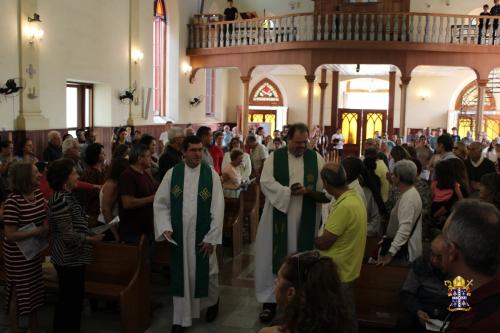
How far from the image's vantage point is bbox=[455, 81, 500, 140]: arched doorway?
21672mm

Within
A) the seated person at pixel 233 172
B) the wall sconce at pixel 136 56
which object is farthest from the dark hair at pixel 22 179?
the wall sconce at pixel 136 56

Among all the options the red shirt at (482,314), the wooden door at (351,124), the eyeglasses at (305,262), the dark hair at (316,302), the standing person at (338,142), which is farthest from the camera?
the wooden door at (351,124)

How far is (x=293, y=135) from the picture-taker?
4.76 m

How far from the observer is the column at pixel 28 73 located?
32.0 ft

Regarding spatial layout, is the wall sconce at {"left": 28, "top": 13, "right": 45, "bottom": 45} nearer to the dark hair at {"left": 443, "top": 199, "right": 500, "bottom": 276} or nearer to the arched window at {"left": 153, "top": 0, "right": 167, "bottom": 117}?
the arched window at {"left": 153, "top": 0, "right": 167, "bottom": 117}

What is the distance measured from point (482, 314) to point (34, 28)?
1016 cm

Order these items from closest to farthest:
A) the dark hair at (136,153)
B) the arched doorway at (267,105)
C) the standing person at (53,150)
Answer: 1. the dark hair at (136,153)
2. the standing person at (53,150)
3. the arched doorway at (267,105)

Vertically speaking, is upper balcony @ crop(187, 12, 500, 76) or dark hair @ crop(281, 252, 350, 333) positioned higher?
upper balcony @ crop(187, 12, 500, 76)

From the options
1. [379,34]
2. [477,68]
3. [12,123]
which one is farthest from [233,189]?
[477,68]

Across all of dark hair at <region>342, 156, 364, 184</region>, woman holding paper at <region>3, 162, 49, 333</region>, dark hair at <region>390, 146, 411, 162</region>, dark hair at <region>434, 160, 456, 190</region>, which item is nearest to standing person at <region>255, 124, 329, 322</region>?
dark hair at <region>342, 156, 364, 184</region>

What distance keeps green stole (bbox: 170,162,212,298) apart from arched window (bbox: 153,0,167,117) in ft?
42.3

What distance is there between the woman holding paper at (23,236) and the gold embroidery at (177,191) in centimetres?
105

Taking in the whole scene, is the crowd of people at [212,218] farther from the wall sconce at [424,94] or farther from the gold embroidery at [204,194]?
the wall sconce at [424,94]

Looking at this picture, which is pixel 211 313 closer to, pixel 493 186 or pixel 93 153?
pixel 93 153
